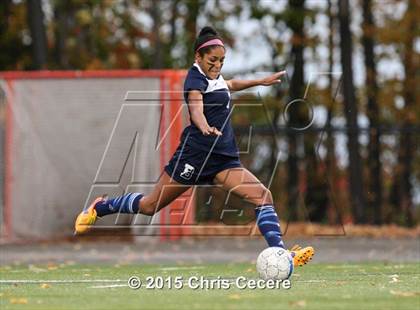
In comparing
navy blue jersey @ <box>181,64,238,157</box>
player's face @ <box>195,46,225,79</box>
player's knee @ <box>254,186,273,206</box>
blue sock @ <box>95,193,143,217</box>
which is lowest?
blue sock @ <box>95,193,143,217</box>

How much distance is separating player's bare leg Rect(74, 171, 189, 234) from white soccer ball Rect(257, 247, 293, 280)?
124 centimetres

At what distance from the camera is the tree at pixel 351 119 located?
84.1 ft

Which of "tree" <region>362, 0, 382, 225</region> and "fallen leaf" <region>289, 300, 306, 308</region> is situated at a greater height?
"fallen leaf" <region>289, 300, 306, 308</region>

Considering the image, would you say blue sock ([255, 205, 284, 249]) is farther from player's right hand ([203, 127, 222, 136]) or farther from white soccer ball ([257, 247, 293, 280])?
player's right hand ([203, 127, 222, 136])

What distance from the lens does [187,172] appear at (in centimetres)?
1128

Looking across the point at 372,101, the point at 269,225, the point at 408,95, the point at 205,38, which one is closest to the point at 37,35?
the point at 372,101

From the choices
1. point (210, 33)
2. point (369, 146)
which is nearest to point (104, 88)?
point (369, 146)

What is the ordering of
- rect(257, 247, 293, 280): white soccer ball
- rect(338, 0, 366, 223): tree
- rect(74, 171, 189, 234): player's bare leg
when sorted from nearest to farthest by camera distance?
rect(257, 247, 293, 280): white soccer ball
rect(74, 171, 189, 234): player's bare leg
rect(338, 0, 366, 223): tree

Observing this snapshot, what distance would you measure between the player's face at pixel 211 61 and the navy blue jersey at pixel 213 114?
46mm

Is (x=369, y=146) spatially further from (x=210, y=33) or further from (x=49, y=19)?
(x=210, y=33)

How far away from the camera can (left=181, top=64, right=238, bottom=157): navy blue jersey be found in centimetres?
1112

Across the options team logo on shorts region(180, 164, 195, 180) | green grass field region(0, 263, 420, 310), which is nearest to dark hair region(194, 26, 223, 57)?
team logo on shorts region(180, 164, 195, 180)

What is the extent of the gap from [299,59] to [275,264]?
22620 mm

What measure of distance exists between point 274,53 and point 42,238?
44.4ft
